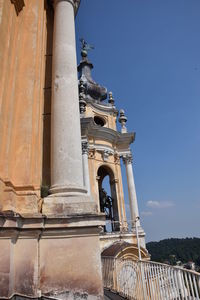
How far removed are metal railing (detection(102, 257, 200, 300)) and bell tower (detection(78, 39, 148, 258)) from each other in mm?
8608

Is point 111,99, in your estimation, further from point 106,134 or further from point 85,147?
point 85,147

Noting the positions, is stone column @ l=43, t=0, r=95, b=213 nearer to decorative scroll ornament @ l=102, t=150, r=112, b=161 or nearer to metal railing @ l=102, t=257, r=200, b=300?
metal railing @ l=102, t=257, r=200, b=300

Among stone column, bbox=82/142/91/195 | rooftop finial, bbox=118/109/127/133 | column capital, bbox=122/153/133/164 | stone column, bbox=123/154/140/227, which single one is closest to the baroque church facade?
stone column, bbox=82/142/91/195

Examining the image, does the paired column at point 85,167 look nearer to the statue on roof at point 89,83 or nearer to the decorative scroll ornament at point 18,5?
the statue on roof at point 89,83

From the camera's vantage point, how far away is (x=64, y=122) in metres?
4.78

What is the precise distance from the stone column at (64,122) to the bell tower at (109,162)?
12976mm

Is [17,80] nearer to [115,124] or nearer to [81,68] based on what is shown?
[115,124]

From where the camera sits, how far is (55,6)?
20.0 ft

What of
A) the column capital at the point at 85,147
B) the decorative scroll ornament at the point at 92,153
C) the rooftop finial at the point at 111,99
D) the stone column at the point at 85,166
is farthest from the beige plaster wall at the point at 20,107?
the rooftop finial at the point at 111,99

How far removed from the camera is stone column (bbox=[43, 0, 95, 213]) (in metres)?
4.21

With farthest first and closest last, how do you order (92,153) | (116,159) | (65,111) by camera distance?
1. (116,159)
2. (92,153)
3. (65,111)

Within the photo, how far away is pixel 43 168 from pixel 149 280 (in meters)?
4.21

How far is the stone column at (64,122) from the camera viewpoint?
4215mm

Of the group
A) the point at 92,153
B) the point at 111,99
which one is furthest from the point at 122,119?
the point at 92,153
